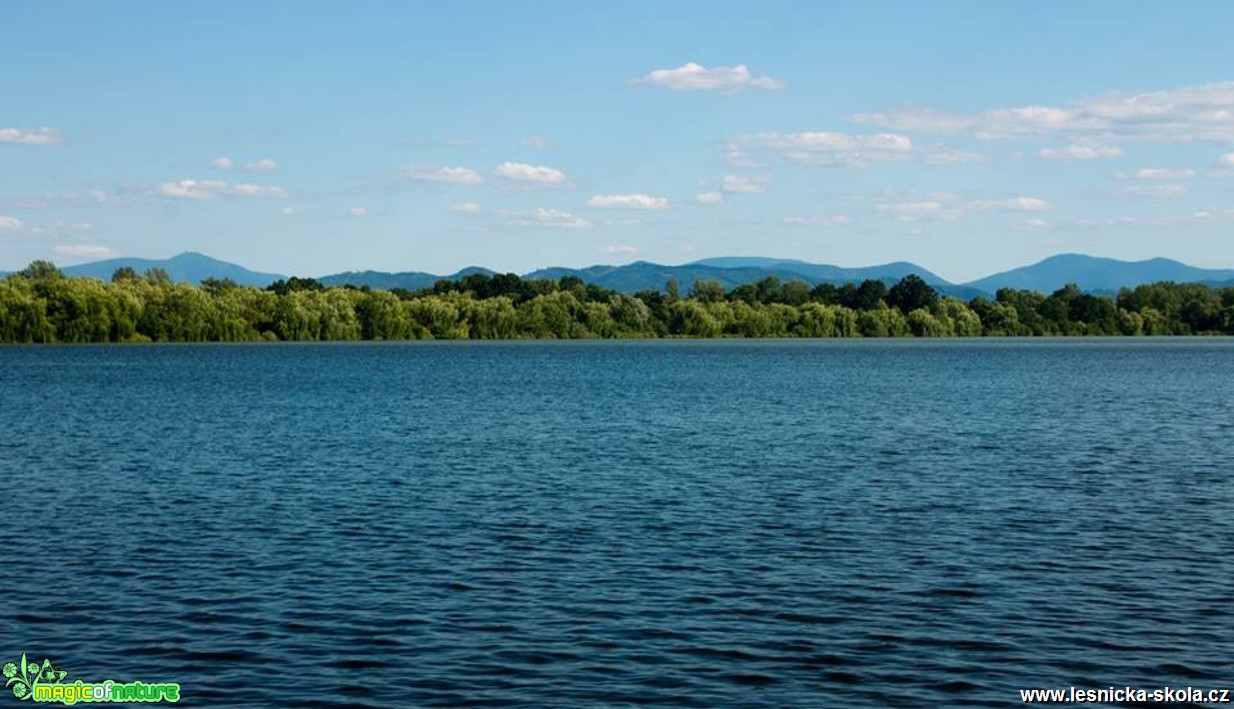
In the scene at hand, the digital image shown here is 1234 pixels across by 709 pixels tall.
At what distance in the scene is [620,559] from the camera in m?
23.4

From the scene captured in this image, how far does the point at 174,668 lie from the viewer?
54.1 feet

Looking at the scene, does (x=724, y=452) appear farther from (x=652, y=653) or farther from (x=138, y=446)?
(x=652, y=653)

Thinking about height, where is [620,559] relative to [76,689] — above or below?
above

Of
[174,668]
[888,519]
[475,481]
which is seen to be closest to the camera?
[174,668]

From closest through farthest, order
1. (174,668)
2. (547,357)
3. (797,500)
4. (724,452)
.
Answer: (174,668) → (797,500) → (724,452) → (547,357)

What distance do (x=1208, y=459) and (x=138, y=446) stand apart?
3470 centimetres

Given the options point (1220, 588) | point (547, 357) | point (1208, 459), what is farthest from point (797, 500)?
point (547, 357)

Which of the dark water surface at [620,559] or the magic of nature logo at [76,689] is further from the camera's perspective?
the dark water surface at [620,559]

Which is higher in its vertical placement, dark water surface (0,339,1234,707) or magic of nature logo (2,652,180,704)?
dark water surface (0,339,1234,707)

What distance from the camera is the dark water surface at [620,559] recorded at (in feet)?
54.2

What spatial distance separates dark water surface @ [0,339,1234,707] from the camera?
1652cm

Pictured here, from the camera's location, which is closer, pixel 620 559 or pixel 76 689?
pixel 76 689

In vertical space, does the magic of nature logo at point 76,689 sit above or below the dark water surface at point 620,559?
below

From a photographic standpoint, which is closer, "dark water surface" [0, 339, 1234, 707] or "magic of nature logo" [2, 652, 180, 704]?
"magic of nature logo" [2, 652, 180, 704]
